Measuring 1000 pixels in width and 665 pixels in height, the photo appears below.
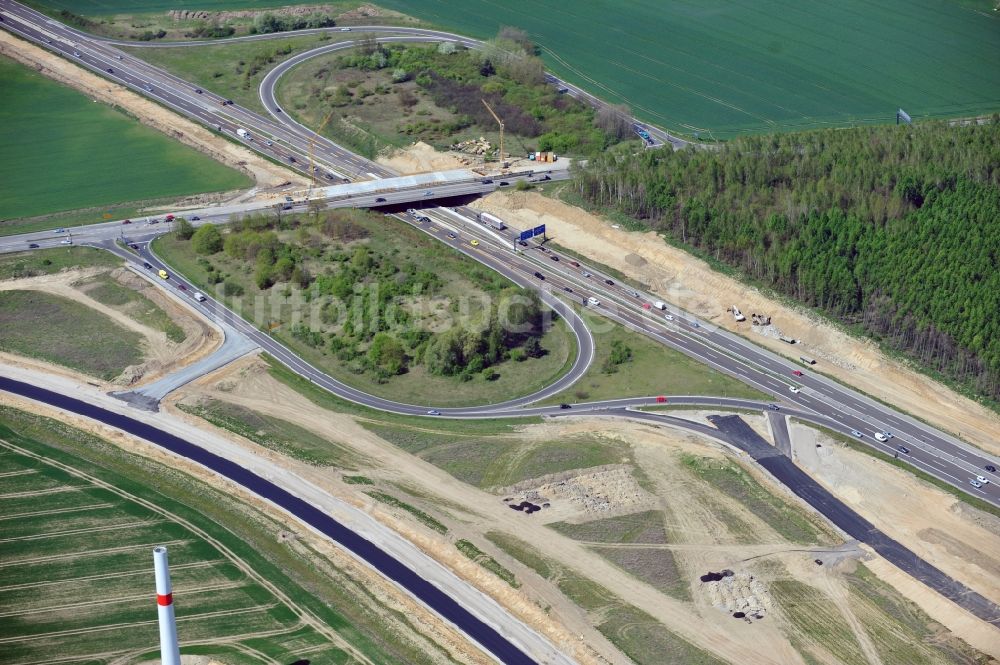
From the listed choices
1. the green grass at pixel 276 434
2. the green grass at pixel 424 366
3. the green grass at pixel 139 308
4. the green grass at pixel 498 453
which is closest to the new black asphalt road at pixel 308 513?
the green grass at pixel 276 434

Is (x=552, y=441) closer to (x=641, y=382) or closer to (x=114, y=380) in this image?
(x=641, y=382)

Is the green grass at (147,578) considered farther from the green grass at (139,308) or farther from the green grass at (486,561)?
the green grass at (139,308)

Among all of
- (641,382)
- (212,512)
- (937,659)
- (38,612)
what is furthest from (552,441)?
(38,612)

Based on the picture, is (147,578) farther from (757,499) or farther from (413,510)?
(757,499)

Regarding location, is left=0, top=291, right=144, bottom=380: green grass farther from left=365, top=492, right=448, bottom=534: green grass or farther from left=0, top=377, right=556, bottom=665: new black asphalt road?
left=365, top=492, right=448, bottom=534: green grass

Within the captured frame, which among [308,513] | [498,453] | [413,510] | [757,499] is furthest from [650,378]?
[308,513]

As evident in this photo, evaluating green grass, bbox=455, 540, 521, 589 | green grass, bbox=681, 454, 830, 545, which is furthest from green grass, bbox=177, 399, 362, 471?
green grass, bbox=681, 454, 830, 545
